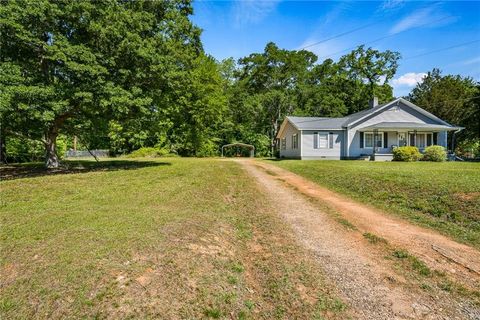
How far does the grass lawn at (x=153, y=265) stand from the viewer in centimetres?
318

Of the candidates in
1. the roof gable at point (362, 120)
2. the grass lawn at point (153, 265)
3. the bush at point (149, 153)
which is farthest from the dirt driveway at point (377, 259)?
the bush at point (149, 153)

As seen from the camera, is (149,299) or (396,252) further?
(396,252)

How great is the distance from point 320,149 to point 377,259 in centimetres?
2187

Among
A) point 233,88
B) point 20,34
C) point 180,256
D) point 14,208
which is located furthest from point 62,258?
point 233,88

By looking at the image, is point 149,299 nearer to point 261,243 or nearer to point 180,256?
point 180,256

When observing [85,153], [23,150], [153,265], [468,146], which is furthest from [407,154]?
[85,153]

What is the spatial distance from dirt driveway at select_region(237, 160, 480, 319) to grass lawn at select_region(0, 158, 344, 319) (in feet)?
1.12

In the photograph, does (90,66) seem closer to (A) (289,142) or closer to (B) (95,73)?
(B) (95,73)

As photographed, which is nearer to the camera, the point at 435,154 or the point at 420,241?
the point at 420,241

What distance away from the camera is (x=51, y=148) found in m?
16.6

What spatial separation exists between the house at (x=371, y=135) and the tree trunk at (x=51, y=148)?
18.4 meters

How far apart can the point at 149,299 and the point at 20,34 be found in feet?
47.1

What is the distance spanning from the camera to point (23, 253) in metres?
4.25

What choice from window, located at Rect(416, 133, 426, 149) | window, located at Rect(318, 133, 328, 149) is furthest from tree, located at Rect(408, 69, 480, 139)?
window, located at Rect(318, 133, 328, 149)
